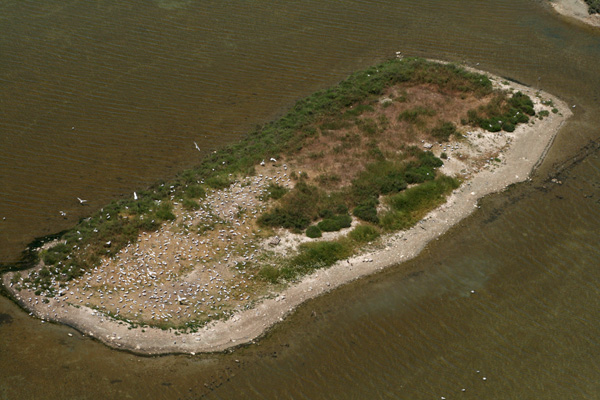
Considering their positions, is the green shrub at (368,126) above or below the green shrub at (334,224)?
above

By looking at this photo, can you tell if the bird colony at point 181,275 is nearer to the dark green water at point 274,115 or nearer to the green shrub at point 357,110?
the dark green water at point 274,115

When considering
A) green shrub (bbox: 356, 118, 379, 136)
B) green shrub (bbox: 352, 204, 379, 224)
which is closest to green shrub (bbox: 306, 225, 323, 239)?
green shrub (bbox: 352, 204, 379, 224)

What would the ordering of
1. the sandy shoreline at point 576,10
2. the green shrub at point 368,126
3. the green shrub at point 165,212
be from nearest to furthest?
the green shrub at point 165,212
the green shrub at point 368,126
the sandy shoreline at point 576,10

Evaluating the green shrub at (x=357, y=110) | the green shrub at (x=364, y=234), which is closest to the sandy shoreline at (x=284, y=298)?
the green shrub at (x=364, y=234)

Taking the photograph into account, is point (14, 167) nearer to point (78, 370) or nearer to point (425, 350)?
point (78, 370)

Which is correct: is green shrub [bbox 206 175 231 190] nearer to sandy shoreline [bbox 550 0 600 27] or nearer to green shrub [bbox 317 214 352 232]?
green shrub [bbox 317 214 352 232]

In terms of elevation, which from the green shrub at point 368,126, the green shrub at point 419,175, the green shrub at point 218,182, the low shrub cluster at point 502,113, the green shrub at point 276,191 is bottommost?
the green shrub at point 218,182

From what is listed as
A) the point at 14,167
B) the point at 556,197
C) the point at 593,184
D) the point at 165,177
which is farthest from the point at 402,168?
the point at 14,167
